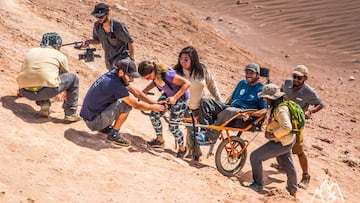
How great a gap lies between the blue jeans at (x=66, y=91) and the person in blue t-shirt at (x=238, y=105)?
149 cm

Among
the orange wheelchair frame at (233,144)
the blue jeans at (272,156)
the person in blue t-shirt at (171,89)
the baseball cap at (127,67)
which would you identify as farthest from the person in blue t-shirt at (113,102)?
the blue jeans at (272,156)

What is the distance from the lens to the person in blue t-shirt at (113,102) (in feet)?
18.2

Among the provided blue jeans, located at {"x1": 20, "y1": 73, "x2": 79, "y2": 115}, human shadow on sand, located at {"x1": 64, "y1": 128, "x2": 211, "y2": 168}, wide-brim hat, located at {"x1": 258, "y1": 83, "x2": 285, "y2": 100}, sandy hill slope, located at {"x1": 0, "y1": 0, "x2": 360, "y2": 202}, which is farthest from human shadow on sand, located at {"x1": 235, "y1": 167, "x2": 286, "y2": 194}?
Answer: blue jeans, located at {"x1": 20, "y1": 73, "x2": 79, "y2": 115}

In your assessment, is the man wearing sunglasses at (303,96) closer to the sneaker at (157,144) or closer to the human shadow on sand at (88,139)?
the sneaker at (157,144)

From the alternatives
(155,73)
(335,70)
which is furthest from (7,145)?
(335,70)

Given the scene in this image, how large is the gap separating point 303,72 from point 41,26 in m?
6.09

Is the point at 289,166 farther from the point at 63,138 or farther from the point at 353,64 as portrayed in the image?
the point at 353,64

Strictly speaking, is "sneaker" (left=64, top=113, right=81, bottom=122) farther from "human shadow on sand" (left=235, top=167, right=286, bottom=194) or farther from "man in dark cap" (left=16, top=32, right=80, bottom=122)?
"human shadow on sand" (left=235, top=167, right=286, bottom=194)

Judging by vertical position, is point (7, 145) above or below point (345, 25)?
below

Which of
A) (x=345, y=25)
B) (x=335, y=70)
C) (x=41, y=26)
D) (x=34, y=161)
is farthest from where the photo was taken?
(x=345, y=25)

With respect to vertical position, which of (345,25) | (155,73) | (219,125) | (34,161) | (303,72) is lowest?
(34,161)

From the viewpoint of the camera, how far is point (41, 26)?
10.6 meters

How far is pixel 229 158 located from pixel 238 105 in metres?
0.62

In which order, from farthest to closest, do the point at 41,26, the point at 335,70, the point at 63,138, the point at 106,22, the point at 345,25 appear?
the point at 345,25 < the point at 335,70 < the point at 41,26 < the point at 106,22 < the point at 63,138
